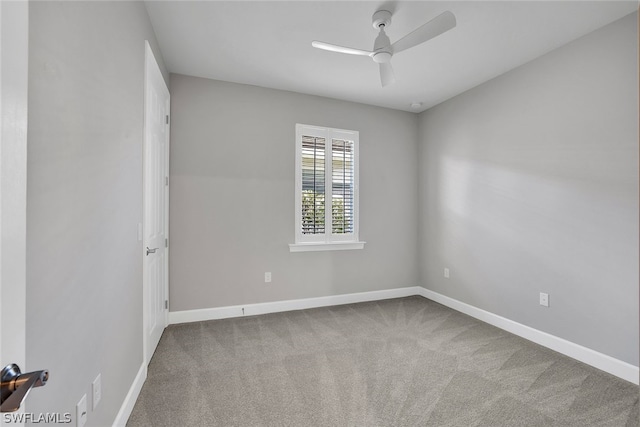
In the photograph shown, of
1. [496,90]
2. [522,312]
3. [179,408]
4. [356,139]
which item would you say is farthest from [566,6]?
[179,408]

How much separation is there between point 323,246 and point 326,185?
0.78m

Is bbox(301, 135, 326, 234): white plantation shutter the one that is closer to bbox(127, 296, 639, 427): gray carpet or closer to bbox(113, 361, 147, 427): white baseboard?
bbox(127, 296, 639, 427): gray carpet

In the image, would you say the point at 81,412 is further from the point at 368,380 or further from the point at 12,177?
the point at 368,380

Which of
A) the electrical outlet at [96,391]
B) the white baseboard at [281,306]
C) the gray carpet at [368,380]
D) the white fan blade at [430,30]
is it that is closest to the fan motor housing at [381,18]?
the white fan blade at [430,30]

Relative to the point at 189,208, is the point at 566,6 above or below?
above

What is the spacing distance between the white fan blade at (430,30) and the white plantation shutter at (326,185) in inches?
67.8

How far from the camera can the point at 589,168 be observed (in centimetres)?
243

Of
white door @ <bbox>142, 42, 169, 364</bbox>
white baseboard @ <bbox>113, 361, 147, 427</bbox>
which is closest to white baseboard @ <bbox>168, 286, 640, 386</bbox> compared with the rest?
white door @ <bbox>142, 42, 169, 364</bbox>

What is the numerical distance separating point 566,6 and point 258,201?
3119 millimetres

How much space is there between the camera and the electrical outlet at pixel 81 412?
3.87ft

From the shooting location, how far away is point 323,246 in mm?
3775

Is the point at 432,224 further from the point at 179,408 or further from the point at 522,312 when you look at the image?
the point at 179,408

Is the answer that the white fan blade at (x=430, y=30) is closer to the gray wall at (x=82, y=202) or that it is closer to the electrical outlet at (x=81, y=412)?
the gray wall at (x=82, y=202)

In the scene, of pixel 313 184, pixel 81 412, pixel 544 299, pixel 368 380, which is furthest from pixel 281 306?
pixel 544 299
